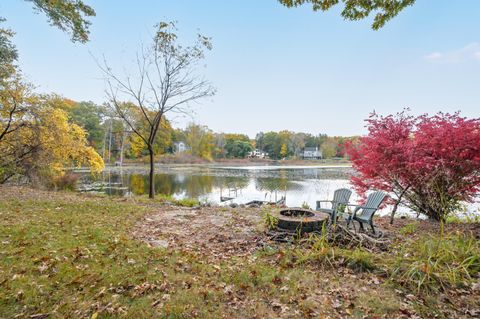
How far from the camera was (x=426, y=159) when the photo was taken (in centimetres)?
501

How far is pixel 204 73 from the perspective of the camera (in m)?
9.91

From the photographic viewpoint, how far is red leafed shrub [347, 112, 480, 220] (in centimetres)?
486

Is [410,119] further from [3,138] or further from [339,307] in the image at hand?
[3,138]

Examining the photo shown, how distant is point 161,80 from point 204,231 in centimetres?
742

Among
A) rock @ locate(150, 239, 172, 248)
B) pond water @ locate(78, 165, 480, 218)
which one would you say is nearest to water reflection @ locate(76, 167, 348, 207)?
pond water @ locate(78, 165, 480, 218)

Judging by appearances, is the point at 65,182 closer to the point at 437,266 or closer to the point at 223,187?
the point at 223,187

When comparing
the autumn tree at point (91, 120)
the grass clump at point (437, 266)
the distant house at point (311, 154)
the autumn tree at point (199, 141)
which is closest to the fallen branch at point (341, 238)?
the grass clump at point (437, 266)

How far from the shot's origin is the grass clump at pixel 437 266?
2401 millimetres

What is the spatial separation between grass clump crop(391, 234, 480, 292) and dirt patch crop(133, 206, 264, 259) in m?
1.95

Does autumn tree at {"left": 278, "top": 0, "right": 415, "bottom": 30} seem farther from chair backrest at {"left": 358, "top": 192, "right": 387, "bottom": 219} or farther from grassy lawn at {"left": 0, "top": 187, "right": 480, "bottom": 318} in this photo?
grassy lawn at {"left": 0, "top": 187, "right": 480, "bottom": 318}

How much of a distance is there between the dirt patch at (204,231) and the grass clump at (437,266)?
1950 mm

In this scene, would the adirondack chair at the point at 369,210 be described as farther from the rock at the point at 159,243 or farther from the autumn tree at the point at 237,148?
the autumn tree at the point at 237,148

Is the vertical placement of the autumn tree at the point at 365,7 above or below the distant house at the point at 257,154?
above

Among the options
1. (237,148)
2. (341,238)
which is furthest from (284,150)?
(341,238)
